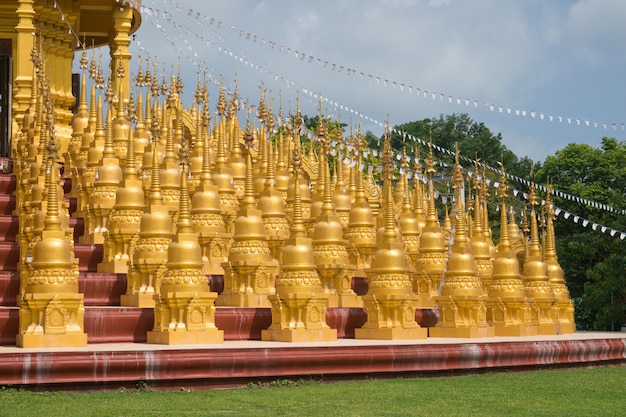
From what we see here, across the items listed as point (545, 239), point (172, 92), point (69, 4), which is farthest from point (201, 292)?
point (172, 92)

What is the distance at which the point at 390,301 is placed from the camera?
14.6 metres

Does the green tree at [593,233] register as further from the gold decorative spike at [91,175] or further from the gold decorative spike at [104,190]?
the gold decorative spike at [104,190]

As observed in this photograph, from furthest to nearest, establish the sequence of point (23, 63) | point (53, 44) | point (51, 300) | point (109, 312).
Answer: point (53, 44) < point (23, 63) < point (109, 312) < point (51, 300)

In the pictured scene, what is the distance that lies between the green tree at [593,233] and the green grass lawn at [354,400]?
17843 millimetres

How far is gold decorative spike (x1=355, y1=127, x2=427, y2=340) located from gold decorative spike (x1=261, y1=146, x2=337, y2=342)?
2.70 feet

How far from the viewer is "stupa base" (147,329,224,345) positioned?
13.0 meters

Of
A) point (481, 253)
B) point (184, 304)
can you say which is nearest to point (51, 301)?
point (184, 304)

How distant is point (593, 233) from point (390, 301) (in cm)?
2115

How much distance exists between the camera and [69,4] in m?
22.8

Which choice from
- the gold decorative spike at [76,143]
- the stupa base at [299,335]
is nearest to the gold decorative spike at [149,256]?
the stupa base at [299,335]

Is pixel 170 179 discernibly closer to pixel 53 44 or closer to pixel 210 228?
pixel 210 228

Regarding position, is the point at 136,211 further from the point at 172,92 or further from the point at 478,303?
the point at 172,92

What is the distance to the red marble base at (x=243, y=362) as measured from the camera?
444 inches

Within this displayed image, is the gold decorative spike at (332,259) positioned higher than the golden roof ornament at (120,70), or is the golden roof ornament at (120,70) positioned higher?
the golden roof ornament at (120,70)
